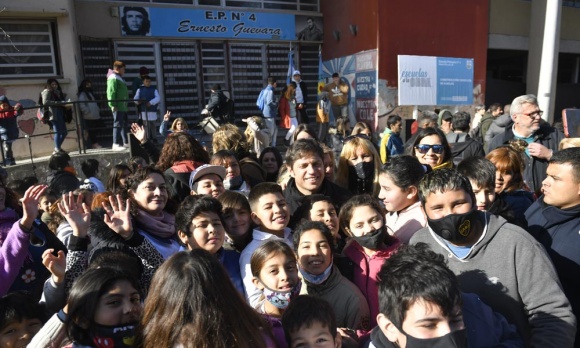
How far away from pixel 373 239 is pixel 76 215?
1866 mm

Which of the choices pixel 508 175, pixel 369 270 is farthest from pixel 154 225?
pixel 508 175

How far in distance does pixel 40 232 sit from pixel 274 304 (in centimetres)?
166

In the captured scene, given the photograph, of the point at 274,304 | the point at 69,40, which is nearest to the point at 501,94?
the point at 69,40

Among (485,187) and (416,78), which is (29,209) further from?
(416,78)

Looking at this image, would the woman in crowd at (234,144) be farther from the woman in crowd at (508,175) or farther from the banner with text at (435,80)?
the banner with text at (435,80)

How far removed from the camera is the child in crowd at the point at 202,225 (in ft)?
8.53

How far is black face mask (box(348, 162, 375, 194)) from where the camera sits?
402 centimetres

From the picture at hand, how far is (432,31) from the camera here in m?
13.1

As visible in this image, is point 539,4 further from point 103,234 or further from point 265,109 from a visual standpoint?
point 103,234

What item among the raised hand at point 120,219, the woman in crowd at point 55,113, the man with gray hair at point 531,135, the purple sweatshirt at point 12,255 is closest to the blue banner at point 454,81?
the man with gray hair at point 531,135

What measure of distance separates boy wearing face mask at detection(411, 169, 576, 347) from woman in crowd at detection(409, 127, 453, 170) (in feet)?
5.44

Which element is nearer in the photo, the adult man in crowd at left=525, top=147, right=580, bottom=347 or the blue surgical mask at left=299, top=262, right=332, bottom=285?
the adult man in crowd at left=525, top=147, right=580, bottom=347

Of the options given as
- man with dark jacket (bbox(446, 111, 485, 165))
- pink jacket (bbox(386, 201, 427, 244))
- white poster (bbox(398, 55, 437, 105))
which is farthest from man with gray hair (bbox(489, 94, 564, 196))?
white poster (bbox(398, 55, 437, 105))

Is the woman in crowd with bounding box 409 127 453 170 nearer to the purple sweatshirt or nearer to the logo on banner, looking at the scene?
the purple sweatshirt
